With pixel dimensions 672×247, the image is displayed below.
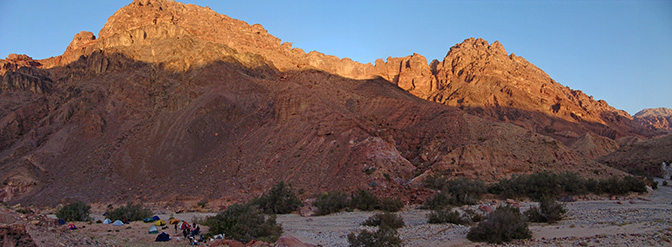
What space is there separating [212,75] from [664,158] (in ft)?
150

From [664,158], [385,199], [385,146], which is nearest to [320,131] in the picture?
[385,146]

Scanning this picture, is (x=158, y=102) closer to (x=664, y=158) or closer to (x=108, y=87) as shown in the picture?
(x=108, y=87)

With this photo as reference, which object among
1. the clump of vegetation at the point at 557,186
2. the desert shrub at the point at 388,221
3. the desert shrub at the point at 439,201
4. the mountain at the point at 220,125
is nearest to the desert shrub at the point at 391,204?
the desert shrub at the point at 439,201

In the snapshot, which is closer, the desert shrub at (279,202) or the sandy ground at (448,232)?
the sandy ground at (448,232)

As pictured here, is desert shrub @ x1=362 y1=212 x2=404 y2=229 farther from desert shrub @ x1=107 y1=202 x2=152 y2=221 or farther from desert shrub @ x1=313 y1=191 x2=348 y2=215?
desert shrub @ x1=107 y1=202 x2=152 y2=221

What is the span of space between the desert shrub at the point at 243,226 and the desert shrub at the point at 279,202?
327 inches

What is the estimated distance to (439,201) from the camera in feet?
76.0

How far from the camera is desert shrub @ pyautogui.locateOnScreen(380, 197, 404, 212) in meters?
23.1

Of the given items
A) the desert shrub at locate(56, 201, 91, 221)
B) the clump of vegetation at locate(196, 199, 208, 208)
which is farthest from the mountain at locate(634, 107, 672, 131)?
the desert shrub at locate(56, 201, 91, 221)

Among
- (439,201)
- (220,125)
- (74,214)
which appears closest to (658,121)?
(220,125)

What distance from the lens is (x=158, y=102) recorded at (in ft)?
148

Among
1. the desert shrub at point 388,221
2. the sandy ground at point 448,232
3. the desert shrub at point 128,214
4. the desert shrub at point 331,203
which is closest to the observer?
the sandy ground at point 448,232

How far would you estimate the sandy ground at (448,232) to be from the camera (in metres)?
11.5

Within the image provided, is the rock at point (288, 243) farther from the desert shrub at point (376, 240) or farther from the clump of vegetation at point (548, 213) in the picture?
the clump of vegetation at point (548, 213)
